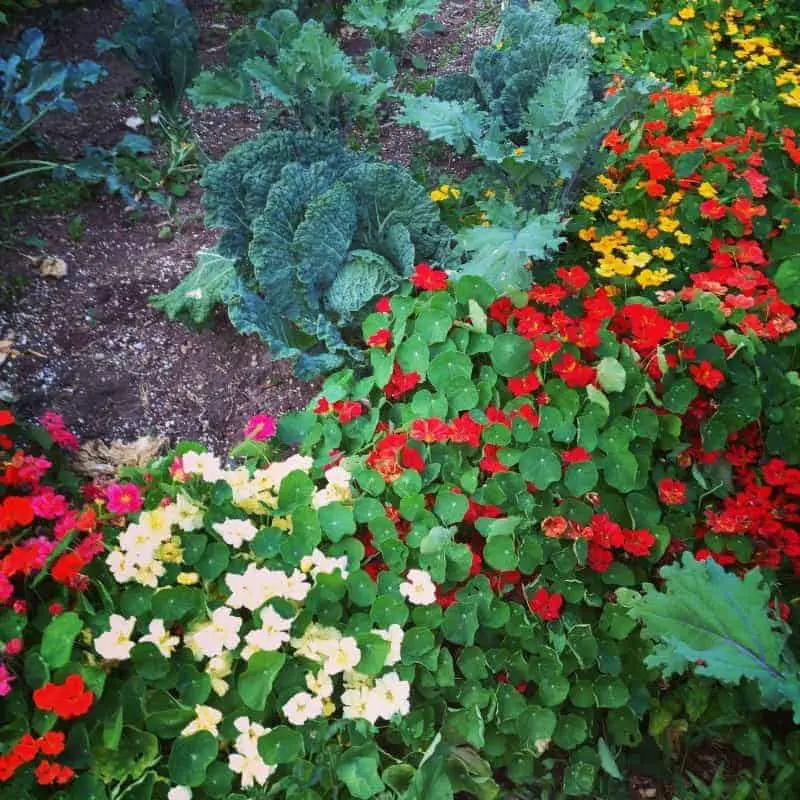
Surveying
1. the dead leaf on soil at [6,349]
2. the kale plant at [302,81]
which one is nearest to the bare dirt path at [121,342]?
the dead leaf on soil at [6,349]

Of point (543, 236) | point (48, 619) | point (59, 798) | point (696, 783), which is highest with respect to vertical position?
point (543, 236)

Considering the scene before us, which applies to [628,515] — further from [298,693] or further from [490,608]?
[298,693]

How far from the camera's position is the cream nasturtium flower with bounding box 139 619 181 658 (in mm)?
1854

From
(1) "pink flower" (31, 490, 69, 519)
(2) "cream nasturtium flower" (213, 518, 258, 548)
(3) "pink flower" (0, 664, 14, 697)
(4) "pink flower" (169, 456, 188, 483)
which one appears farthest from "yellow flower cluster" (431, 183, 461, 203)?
(3) "pink flower" (0, 664, 14, 697)

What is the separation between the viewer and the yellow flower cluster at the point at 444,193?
324 centimetres

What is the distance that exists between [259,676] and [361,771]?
0.29m

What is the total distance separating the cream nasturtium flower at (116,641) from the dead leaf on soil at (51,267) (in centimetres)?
162

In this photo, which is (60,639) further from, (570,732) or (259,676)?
(570,732)

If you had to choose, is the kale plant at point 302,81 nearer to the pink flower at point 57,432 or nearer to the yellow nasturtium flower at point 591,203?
the yellow nasturtium flower at point 591,203

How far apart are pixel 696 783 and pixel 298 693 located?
1.00 meters

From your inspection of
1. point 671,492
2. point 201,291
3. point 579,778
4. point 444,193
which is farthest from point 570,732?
point 444,193

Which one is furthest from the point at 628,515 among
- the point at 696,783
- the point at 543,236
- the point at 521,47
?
the point at 521,47

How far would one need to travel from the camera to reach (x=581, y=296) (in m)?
2.76

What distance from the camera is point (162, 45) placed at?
133 inches
